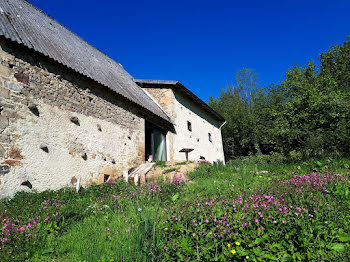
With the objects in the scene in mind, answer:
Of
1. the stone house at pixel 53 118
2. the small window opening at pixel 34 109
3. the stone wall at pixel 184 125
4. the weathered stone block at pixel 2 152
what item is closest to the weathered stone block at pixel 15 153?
the stone house at pixel 53 118

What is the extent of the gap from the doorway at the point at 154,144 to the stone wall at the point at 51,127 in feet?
8.38

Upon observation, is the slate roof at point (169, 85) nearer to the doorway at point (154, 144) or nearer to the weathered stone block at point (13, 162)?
the doorway at point (154, 144)

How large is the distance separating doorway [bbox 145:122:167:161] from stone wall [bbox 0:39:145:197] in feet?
8.38

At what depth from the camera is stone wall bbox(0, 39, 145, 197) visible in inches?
192

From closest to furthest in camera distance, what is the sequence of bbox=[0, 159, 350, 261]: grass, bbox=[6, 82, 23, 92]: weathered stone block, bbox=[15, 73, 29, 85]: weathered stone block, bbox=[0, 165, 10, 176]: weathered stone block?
1. bbox=[0, 159, 350, 261]: grass
2. bbox=[0, 165, 10, 176]: weathered stone block
3. bbox=[6, 82, 23, 92]: weathered stone block
4. bbox=[15, 73, 29, 85]: weathered stone block

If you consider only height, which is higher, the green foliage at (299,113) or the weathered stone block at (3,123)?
the green foliage at (299,113)

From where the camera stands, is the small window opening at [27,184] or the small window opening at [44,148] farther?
the small window opening at [44,148]

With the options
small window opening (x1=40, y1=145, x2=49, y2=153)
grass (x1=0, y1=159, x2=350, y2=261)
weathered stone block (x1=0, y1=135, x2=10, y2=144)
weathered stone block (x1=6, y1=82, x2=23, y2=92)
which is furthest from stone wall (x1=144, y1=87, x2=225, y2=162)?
grass (x1=0, y1=159, x2=350, y2=261)

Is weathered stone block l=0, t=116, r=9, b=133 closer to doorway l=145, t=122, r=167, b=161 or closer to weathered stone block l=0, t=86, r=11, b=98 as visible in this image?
weathered stone block l=0, t=86, r=11, b=98

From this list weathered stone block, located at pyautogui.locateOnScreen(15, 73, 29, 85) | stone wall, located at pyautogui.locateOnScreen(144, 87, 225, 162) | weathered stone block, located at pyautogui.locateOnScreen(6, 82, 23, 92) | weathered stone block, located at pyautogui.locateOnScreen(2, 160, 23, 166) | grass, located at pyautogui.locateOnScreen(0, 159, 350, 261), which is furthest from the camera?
stone wall, located at pyautogui.locateOnScreen(144, 87, 225, 162)

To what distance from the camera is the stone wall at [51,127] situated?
192 inches

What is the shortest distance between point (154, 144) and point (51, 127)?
5.68 m

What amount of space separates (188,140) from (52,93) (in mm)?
8521

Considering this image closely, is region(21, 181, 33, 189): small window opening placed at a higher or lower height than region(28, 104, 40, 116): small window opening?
lower
